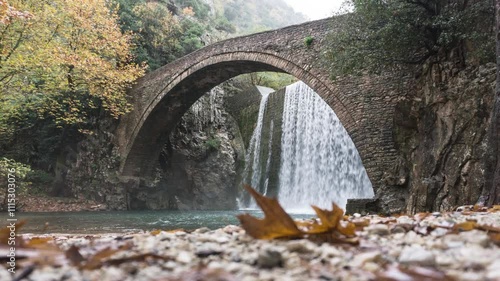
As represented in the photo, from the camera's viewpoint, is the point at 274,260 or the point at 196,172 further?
the point at 196,172

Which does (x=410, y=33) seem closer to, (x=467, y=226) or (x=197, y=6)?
(x=467, y=226)

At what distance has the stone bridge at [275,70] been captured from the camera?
9422 millimetres

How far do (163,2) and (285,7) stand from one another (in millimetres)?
54031

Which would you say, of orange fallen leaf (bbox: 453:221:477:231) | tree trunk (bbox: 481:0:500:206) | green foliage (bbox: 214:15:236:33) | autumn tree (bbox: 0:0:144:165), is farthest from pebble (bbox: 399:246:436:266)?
green foliage (bbox: 214:15:236:33)

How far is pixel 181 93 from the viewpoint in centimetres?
1641

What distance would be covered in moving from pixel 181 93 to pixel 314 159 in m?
6.20

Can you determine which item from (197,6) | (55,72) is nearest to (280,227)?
(55,72)

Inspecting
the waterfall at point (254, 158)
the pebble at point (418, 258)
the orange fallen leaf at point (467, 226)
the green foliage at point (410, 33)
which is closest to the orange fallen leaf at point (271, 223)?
the pebble at point (418, 258)

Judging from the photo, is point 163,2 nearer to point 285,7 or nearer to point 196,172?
point 196,172

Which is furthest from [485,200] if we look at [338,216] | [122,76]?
[122,76]

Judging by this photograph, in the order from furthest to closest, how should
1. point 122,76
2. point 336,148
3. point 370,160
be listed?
point 122,76
point 336,148
point 370,160

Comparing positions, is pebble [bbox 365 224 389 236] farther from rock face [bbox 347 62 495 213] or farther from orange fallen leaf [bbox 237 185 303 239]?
rock face [bbox 347 62 495 213]

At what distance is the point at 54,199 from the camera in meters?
16.2

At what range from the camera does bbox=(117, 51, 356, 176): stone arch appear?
1192 centimetres
